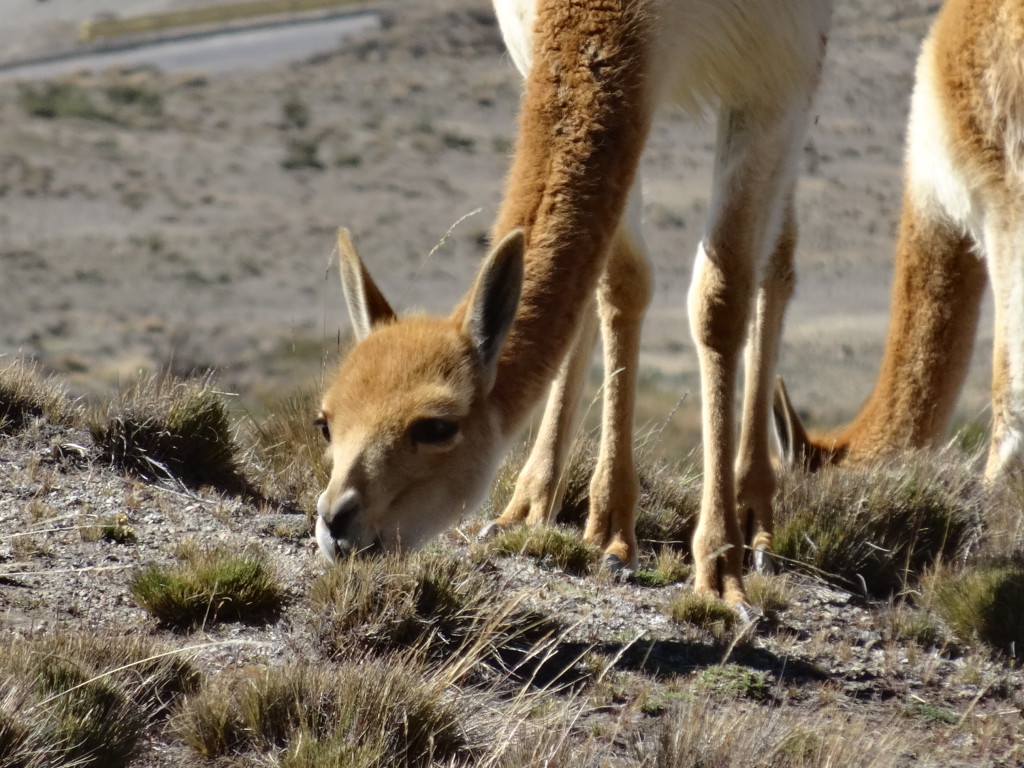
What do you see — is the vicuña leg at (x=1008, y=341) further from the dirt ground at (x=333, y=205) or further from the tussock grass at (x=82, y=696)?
the dirt ground at (x=333, y=205)

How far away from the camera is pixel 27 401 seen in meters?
6.48

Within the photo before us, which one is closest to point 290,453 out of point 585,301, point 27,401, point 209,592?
point 27,401

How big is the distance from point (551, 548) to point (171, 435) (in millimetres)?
1934

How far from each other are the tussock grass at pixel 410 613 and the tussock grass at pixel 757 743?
0.68 metres

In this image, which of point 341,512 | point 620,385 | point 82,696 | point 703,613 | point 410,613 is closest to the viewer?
point 82,696

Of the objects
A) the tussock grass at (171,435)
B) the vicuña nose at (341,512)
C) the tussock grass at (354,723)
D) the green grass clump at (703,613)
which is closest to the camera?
the tussock grass at (354,723)

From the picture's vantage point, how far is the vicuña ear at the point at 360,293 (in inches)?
187

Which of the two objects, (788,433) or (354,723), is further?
(788,433)

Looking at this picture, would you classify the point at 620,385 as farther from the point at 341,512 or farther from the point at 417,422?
the point at 341,512

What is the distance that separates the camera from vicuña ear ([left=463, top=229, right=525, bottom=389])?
14.2ft

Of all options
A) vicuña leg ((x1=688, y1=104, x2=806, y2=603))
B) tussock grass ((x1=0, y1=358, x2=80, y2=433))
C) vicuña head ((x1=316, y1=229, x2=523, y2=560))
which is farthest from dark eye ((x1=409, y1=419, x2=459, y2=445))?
tussock grass ((x1=0, y1=358, x2=80, y2=433))

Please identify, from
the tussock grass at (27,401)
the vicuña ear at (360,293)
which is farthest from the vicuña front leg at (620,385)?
the tussock grass at (27,401)

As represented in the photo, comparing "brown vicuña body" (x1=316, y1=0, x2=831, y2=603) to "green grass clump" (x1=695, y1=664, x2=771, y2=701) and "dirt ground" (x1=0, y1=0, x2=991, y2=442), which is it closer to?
"green grass clump" (x1=695, y1=664, x2=771, y2=701)

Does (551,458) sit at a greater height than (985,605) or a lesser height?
greater
